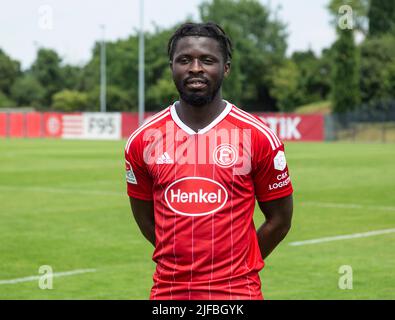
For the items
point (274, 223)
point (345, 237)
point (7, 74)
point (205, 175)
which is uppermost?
point (7, 74)

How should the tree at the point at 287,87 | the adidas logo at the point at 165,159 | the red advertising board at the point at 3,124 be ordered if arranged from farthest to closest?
1. the tree at the point at 287,87
2. the red advertising board at the point at 3,124
3. the adidas logo at the point at 165,159

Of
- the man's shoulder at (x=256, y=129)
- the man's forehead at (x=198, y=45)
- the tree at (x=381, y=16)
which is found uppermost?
the tree at (x=381, y=16)

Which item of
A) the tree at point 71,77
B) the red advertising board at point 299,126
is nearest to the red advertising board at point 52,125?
the red advertising board at point 299,126

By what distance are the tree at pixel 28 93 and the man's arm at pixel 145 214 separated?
94.6 m

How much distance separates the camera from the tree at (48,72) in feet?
329

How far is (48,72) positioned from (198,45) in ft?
323

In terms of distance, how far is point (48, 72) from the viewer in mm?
100875

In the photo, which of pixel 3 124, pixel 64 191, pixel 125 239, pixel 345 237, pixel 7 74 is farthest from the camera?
pixel 7 74

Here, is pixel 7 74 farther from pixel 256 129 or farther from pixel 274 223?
pixel 256 129

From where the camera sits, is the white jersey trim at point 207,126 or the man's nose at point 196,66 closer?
the man's nose at point 196,66

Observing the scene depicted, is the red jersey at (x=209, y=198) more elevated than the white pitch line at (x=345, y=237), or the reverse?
the red jersey at (x=209, y=198)

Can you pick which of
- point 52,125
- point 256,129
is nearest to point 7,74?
point 52,125

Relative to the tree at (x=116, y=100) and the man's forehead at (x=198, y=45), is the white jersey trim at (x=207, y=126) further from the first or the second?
the tree at (x=116, y=100)

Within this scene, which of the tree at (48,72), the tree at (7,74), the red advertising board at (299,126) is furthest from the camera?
the tree at (7,74)
